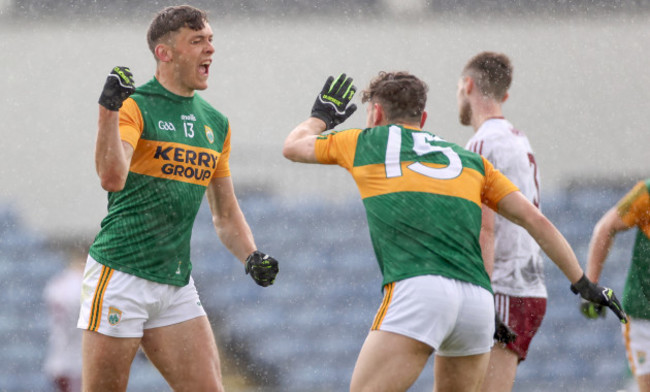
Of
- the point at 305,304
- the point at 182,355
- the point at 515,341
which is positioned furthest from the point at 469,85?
the point at 305,304

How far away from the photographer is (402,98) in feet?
11.6

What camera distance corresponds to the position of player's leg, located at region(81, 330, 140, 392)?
3.43 m

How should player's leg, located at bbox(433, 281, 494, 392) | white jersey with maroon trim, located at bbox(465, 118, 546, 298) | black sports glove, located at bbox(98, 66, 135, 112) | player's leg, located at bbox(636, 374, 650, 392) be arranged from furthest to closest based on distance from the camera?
player's leg, located at bbox(636, 374, 650, 392), white jersey with maroon trim, located at bbox(465, 118, 546, 298), player's leg, located at bbox(433, 281, 494, 392), black sports glove, located at bbox(98, 66, 135, 112)

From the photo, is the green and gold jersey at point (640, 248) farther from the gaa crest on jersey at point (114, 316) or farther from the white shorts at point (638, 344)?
the gaa crest on jersey at point (114, 316)

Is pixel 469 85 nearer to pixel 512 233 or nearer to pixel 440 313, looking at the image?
pixel 512 233

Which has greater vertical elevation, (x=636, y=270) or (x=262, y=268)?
(x=262, y=268)

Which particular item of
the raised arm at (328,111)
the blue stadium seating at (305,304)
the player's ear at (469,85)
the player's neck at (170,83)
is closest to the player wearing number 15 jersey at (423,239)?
the raised arm at (328,111)

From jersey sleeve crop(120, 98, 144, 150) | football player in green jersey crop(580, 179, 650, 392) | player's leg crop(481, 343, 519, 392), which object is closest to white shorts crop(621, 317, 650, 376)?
football player in green jersey crop(580, 179, 650, 392)

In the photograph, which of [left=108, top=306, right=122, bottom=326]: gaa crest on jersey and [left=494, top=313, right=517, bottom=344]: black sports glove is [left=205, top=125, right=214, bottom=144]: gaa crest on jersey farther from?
[left=494, top=313, right=517, bottom=344]: black sports glove

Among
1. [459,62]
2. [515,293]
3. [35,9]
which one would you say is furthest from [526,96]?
[515,293]

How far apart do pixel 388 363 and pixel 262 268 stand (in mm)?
967

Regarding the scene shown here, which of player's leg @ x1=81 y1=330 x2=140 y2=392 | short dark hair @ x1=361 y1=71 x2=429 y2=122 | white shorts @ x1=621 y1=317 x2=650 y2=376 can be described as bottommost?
white shorts @ x1=621 y1=317 x2=650 y2=376

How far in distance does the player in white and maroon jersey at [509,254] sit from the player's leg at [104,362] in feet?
5.47

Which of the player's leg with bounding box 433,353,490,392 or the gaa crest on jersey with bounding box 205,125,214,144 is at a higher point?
the gaa crest on jersey with bounding box 205,125,214,144
